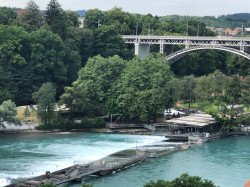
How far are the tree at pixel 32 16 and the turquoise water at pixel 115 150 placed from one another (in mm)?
26179

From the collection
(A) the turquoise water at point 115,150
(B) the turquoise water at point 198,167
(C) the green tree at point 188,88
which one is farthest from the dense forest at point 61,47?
(B) the turquoise water at point 198,167

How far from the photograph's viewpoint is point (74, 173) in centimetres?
4447

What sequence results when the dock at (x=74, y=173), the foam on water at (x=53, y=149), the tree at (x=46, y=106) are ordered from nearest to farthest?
1. the dock at (x=74, y=173)
2. the foam on water at (x=53, y=149)
3. the tree at (x=46, y=106)

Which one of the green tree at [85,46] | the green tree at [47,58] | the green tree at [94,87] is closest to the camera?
the green tree at [94,87]

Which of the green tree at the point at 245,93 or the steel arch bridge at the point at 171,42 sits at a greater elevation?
the steel arch bridge at the point at 171,42

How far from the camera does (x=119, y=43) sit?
89.1 meters

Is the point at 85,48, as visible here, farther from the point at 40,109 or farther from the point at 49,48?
the point at 40,109

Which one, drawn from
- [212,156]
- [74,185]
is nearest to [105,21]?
[212,156]

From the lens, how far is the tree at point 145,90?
6388cm

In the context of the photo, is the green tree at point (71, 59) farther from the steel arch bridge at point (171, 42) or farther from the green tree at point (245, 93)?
the green tree at point (245, 93)

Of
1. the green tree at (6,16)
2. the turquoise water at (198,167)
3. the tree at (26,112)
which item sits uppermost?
the green tree at (6,16)

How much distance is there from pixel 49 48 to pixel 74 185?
109ft

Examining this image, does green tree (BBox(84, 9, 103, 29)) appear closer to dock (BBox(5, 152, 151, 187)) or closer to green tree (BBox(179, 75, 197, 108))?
green tree (BBox(179, 75, 197, 108))

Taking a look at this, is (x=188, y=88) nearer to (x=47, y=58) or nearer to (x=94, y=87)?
(x=94, y=87)
